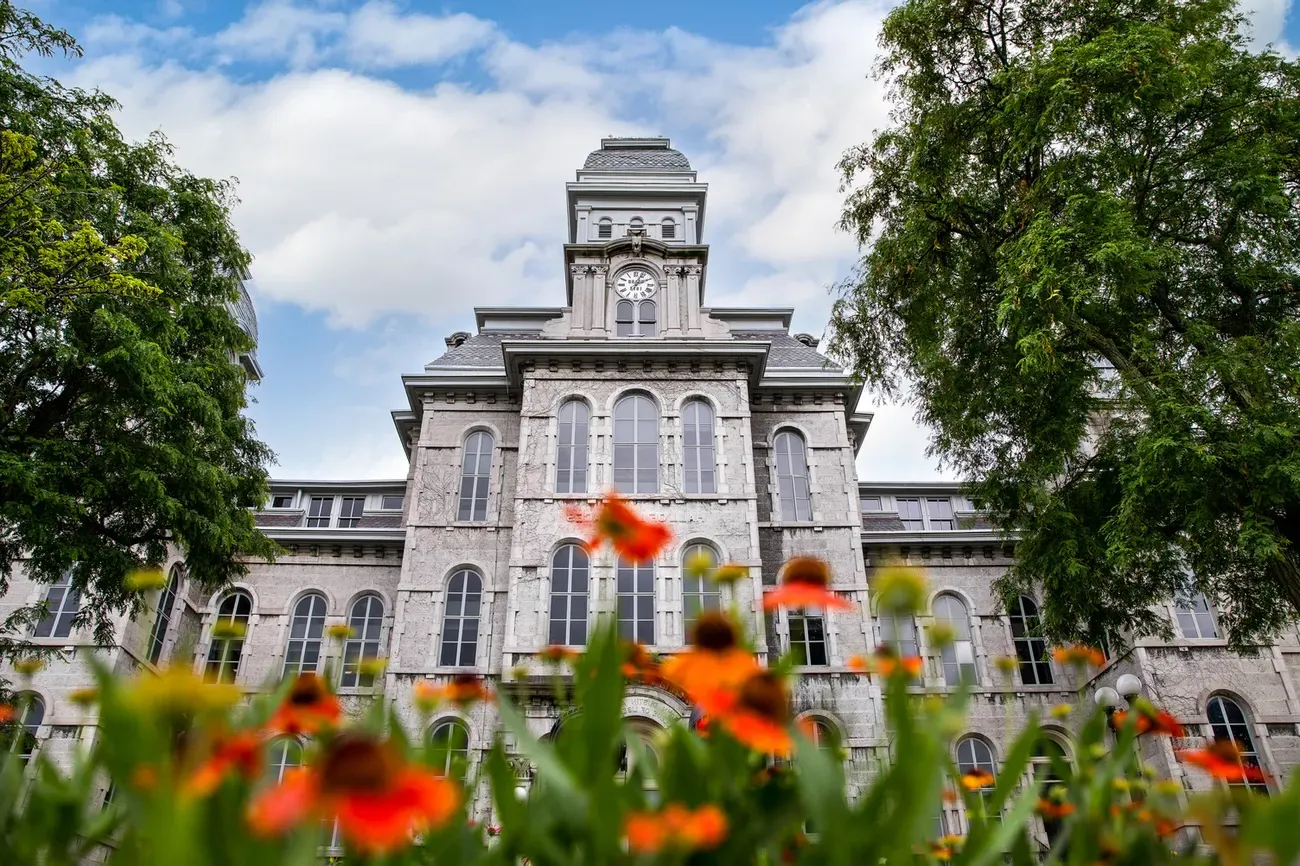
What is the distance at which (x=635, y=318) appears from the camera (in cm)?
2320

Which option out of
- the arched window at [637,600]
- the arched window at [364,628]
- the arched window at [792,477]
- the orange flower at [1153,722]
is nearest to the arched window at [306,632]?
the arched window at [364,628]

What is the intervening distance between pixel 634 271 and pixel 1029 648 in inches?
587

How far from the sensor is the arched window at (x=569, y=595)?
18.8 meters

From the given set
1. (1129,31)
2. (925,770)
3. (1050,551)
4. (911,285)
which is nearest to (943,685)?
(1050,551)

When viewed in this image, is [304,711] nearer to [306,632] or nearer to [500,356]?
[306,632]

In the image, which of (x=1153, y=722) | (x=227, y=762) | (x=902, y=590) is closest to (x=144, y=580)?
(x=227, y=762)

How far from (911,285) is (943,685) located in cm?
1119

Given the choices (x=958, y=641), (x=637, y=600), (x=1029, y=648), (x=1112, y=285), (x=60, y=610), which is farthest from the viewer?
(x=1029, y=648)

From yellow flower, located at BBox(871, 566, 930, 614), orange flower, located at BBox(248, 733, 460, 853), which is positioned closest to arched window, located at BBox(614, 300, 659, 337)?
yellow flower, located at BBox(871, 566, 930, 614)

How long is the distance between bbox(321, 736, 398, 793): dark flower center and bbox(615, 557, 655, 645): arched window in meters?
17.5

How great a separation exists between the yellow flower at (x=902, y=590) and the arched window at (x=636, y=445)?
61.2 feet

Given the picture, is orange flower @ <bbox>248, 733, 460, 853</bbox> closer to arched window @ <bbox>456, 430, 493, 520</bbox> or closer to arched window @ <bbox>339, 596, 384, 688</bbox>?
arched window @ <bbox>456, 430, 493, 520</bbox>

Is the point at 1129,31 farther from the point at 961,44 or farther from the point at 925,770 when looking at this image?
the point at 925,770

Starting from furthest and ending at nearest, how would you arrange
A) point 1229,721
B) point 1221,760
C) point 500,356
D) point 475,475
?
point 500,356 → point 475,475 → point 1229,721 → point 1221,760
